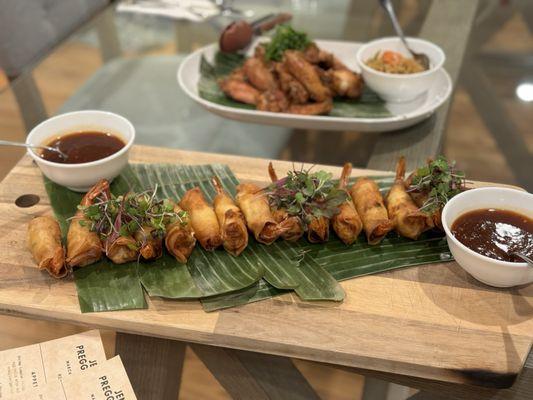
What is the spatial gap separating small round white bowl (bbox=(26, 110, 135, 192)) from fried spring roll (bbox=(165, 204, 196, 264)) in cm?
34

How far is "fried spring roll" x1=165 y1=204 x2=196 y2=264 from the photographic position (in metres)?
1.54

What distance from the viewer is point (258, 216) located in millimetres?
1622

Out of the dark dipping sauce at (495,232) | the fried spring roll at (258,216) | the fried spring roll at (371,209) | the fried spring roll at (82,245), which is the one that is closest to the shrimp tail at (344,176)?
the fried spring roll at (371,209)

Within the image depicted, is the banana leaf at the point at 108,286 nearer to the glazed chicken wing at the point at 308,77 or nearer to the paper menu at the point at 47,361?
the paper menu at the point at 47,361

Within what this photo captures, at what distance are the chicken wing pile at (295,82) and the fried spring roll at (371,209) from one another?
636 millimetres

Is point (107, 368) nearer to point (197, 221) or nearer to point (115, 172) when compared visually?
point (197, 221)

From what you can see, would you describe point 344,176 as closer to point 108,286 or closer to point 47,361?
point 108,286

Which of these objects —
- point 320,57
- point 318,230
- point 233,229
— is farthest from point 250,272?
point 320,57

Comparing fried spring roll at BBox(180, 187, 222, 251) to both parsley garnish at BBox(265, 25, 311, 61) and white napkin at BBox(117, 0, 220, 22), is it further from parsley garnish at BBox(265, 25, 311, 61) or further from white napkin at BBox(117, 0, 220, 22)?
white napkin at BBox(117, 0, 220, 22)

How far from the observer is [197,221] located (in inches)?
63.9

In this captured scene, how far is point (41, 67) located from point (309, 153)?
4.98 ft

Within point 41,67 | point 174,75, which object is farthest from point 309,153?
point 41,67

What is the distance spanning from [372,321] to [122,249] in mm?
725

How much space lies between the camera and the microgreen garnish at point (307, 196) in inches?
62.6
